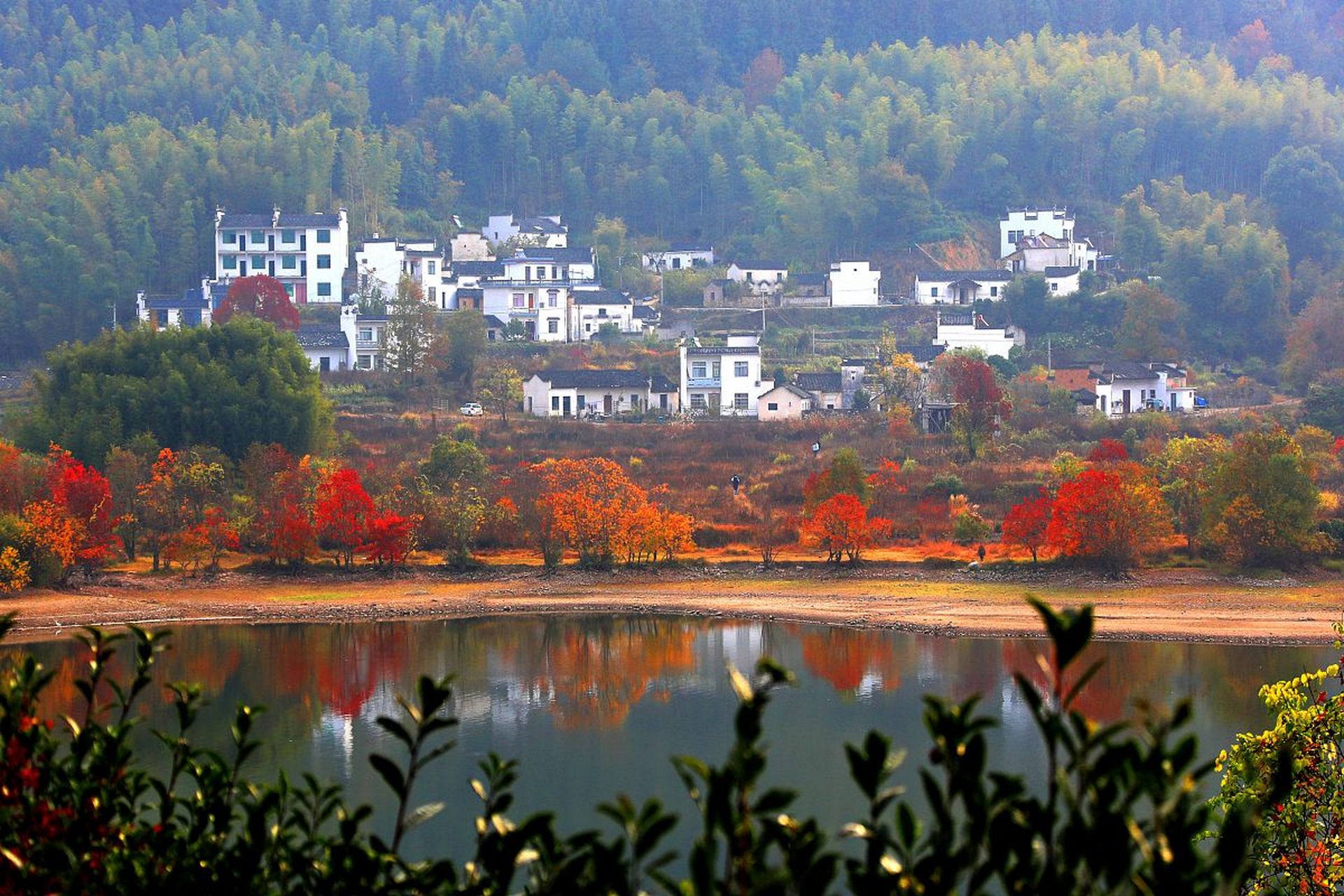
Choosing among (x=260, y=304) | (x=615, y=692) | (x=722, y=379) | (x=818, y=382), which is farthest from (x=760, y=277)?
(x=615, y=692)

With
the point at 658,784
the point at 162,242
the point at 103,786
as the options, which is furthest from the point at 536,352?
the point at 103,786

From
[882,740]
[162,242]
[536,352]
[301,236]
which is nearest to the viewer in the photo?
[882,740]

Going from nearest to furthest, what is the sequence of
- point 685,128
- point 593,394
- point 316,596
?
point 316,596
point 593,394
point 685,128

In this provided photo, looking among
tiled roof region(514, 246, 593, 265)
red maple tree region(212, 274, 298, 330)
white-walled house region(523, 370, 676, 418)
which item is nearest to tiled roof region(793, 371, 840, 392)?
white-walled house region(523, 370, 676, 418)

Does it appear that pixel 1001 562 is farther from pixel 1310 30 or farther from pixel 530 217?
Answer: pixel 1310 30

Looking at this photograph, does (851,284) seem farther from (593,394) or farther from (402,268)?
(402,268)

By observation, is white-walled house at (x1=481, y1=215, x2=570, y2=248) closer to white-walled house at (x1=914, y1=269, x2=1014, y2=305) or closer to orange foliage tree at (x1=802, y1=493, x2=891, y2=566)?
white-walled house at (x1=914, y1=269, x2=1014, y2=305)

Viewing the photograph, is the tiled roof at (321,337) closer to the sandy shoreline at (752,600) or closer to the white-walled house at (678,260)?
the white-walled house at (678,260)
